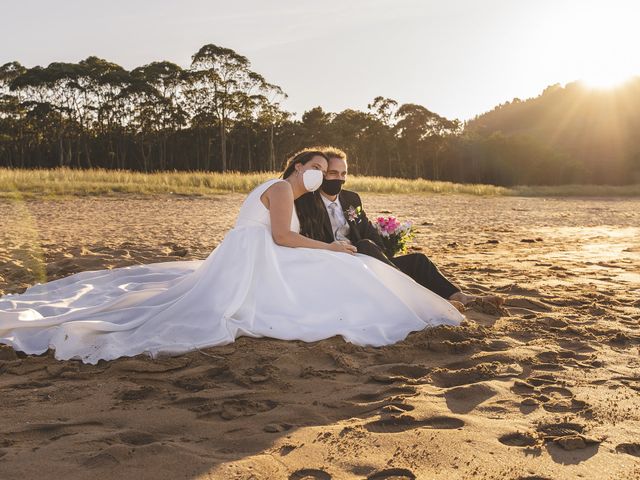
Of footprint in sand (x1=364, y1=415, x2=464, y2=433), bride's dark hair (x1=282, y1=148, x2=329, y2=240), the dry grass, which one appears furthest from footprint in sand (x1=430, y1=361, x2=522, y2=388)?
the dry grass

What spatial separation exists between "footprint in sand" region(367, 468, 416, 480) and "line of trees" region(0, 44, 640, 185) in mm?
39491

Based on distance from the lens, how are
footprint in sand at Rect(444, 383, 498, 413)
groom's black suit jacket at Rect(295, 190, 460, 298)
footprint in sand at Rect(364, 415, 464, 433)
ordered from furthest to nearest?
groom's black suit jacket at Rect(295, 190, 460, 298) → footprint in sand at Rect(444, 383, 498, 413) → footprint in sand at Rect(364, 415, 464, 433)

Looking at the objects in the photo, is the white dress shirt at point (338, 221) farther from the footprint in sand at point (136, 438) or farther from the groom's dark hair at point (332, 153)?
the footprint in sand at point (136, 438)

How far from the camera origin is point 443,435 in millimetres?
2770

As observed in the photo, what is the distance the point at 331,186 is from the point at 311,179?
80 cm

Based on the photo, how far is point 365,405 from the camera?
318 centimetres

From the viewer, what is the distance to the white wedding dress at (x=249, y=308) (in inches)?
169

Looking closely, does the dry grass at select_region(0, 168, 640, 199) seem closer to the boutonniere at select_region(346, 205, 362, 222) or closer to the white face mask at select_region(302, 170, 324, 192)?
the boutonniere at select_region(346, 205, 362, 222)

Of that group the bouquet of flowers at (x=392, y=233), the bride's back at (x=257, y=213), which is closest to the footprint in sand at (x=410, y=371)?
the bride's back at (x=257, y=213)

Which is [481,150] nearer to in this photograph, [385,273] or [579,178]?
[579,178]

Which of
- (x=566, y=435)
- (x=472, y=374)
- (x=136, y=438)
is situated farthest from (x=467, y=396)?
(x=136, y=438)

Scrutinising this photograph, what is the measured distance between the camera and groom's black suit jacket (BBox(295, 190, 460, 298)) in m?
5.38

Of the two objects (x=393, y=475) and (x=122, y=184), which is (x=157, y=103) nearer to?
(x=122, y=184)

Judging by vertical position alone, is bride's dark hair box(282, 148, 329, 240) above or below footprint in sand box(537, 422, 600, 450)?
above
